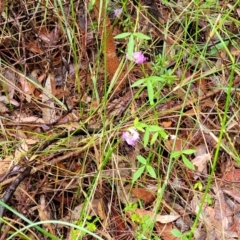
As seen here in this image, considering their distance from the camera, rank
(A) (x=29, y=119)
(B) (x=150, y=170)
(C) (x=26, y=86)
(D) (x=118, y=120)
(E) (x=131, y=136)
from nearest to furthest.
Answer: (B) (x=150, y=170), (E) (x=131, y=136), (D) (x=118, y=120), (A) (x=29, y=119), (C) (x=26, y=86)

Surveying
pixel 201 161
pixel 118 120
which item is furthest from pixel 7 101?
pixel 201 161

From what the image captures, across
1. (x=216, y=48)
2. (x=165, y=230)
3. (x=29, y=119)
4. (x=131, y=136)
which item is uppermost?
(x=216, y=48)

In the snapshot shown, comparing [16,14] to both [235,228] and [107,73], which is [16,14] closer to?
[107,73]

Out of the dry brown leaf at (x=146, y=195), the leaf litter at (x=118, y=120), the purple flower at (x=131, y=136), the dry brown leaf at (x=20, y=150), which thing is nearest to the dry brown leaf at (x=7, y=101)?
the leaf litter at (x=118, y=120)

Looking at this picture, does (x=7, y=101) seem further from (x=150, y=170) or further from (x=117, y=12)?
(x=150, y=170)

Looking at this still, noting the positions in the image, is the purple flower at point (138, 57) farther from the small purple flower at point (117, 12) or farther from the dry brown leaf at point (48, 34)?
the dry brown leaf at point (48, 34)

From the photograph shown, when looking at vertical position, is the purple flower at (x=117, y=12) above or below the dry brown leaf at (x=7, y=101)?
above

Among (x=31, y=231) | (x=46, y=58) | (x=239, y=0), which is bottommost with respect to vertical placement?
(x=31, y=231)

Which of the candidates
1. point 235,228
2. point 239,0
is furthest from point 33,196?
point 239,0

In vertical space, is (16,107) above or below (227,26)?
below
